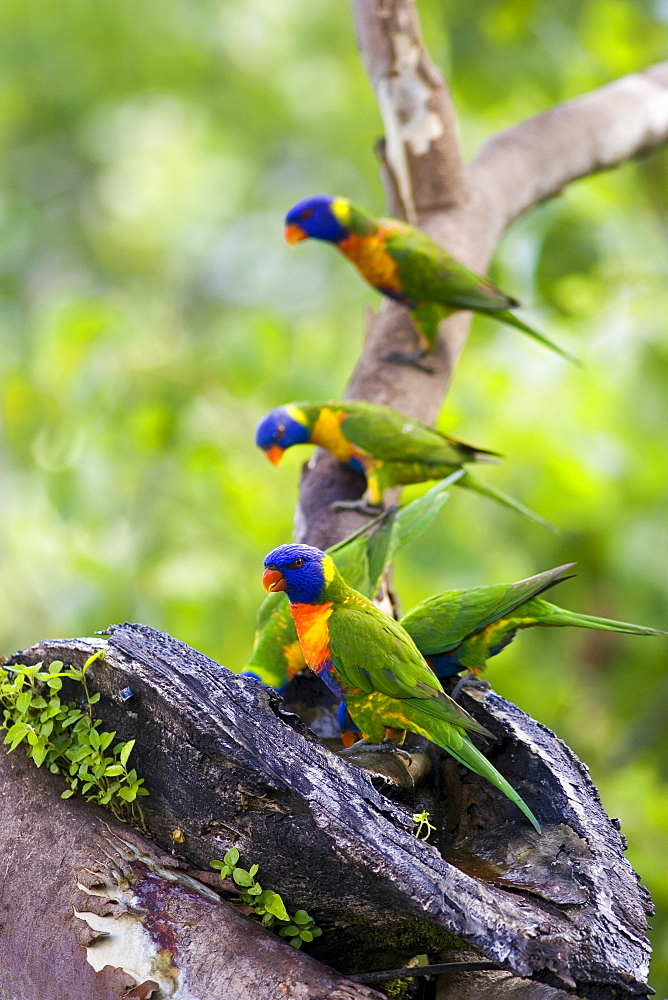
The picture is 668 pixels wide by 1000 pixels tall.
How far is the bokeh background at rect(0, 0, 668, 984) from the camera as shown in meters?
3.17

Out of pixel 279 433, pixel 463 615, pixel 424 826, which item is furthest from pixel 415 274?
pixel 424 826

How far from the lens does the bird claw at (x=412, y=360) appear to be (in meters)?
2.58

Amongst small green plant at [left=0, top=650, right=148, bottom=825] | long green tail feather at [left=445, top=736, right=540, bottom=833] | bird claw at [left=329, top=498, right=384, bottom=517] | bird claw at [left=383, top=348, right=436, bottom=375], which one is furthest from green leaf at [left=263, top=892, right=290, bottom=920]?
bird claw at [left=383, top=348, right=436, bottom=375]

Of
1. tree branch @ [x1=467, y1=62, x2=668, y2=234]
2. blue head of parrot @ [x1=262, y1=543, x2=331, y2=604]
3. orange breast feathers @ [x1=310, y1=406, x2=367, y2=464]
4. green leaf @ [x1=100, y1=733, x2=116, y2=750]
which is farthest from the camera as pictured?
tree branch @ [x1=467, y1=62, x2=668, y2=234]

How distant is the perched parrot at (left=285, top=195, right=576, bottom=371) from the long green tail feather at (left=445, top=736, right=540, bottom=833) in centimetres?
153

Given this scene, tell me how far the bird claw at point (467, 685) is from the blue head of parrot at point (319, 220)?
1710 millimetres

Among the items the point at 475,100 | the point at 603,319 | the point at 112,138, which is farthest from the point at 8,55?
the point at 603,319

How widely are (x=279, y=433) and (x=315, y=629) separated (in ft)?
3.47

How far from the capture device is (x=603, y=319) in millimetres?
4391

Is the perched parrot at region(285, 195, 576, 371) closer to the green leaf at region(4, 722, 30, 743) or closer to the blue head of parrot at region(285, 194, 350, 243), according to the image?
the blue head of parrot at region(285, 194, 350, 243)

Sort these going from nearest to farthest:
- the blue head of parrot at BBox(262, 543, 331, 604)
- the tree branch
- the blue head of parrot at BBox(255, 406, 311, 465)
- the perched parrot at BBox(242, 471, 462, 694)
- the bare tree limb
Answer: the blue head of parrot at BBox(262, 543, 331, 604), the perched parrot at BBox(242, 471, 462, 694), the blue head of parrot at BBox(255, 406, 311, 465), the bare tree limb, the tree branch

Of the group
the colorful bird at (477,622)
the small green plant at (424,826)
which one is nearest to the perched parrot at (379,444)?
the colorful bird at (477,622)

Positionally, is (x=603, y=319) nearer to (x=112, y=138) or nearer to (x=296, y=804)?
(x=296, y=804)

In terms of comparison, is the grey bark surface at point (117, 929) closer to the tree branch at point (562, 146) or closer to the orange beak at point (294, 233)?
the orange beak at point (294, 233)
